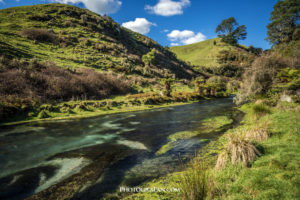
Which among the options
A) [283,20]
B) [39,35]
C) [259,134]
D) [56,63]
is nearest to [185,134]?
[259,134]

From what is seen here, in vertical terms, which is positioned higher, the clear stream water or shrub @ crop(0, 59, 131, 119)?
shrub @ crop(0, 59, 131, 119)

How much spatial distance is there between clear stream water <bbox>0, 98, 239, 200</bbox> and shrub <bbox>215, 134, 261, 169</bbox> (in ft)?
8.06

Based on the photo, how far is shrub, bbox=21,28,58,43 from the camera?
43.1m

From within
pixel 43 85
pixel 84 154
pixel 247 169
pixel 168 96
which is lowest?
pixel 84 154

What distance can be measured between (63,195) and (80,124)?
11387 mm

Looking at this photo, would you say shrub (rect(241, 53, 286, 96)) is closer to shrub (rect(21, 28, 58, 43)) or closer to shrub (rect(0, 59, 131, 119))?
shrub (rect(0, 59, 131, 119))

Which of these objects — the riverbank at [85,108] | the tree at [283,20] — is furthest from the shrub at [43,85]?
the tree at [283,20]

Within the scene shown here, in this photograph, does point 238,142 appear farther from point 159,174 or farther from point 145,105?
point 145,105

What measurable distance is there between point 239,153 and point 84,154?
27.5ft

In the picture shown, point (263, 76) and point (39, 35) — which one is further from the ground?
point (39, 35)

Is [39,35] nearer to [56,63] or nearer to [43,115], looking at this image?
[56,63]

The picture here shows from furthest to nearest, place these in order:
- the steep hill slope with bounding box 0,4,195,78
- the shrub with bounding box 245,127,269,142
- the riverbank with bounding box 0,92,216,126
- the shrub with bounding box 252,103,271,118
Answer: the steep hill slope with bounding box 0,4,195,78 < the riverbank with bounding box 0,92,216,126 < the shrub with bounding box 252,103,271,118 < the shrub with bounding box 245,127,269,142

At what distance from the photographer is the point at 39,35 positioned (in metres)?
44.7

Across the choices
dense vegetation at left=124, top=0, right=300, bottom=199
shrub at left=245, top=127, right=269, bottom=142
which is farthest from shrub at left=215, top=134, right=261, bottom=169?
shrub at left=245, top=127, right=269, bottom=142
